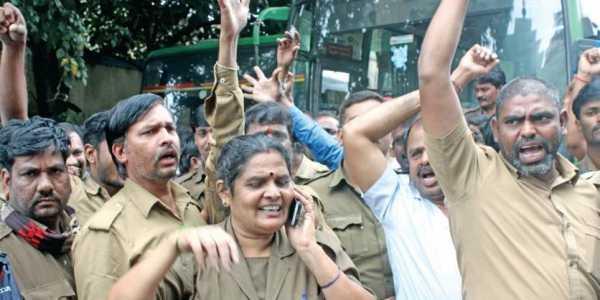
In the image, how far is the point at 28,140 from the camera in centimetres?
292

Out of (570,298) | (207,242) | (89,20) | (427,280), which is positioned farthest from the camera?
(89,20)

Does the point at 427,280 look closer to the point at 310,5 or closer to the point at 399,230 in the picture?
the point at 399,230

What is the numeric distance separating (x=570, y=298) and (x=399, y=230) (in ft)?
2.46

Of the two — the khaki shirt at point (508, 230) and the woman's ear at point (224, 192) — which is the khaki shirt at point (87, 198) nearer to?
the woman's ear at point (224, 192)

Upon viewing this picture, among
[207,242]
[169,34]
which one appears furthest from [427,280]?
[169,34]

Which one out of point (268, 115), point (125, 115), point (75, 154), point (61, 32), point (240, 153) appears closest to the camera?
point (240, 153)

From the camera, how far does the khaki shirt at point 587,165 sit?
3.67 metres

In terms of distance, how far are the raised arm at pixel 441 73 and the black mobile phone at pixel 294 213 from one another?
20.3 inches

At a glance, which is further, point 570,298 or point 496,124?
point 496,124

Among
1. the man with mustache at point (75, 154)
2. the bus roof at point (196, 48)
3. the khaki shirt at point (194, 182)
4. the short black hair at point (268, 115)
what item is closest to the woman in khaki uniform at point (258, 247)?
the short black hair at point (268, 115)

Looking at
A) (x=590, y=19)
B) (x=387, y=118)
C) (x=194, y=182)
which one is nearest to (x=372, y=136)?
(x=387, y=118)

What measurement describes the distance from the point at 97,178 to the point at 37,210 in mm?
1154

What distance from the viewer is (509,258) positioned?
8.27 feet

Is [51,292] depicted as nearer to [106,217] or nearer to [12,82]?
[106,217]
